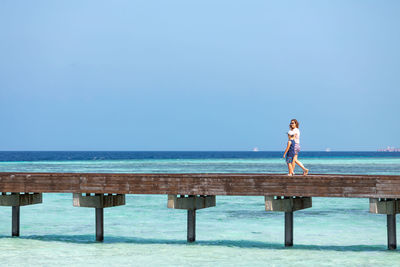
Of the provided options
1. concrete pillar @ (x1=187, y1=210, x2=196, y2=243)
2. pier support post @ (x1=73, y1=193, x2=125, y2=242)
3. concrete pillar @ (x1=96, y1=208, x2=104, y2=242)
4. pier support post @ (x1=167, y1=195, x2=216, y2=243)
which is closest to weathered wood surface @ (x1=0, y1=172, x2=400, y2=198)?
pier support post @ (x1=73, y1=193, x2=125, y2=242)

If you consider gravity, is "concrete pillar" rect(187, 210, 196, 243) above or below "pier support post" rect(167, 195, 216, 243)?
below

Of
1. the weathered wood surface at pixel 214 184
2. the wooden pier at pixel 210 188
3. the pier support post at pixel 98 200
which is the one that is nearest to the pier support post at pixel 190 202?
the wooden pier at pixel 210 188

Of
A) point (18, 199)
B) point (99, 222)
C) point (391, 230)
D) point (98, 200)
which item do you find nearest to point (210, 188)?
point (98, 200)

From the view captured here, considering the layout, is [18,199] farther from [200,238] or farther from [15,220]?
[200,238]

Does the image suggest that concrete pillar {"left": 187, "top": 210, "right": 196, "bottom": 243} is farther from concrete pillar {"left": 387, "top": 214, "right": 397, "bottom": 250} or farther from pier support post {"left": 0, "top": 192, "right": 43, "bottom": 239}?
concrete pillar {"left": 387, "top": 214, "right": 397, "bottom": 250}

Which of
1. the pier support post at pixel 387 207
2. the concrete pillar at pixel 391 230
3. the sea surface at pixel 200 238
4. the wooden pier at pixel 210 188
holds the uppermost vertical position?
the wooden pier at pixel 210 188

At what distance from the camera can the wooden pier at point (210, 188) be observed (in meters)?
15.4

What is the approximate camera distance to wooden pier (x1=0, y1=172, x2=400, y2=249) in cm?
1538

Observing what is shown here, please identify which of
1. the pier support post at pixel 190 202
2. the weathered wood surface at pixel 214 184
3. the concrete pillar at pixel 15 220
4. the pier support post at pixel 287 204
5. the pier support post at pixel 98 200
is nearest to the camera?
the weathered wood surface at pixel 214 184

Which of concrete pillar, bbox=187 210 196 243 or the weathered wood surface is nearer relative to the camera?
the weathered wood surface

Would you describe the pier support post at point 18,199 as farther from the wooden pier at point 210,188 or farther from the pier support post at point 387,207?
the pier support post at point 387,207

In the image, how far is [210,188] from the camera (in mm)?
16359

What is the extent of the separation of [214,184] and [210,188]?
157mm

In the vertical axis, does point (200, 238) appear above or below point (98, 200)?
below
